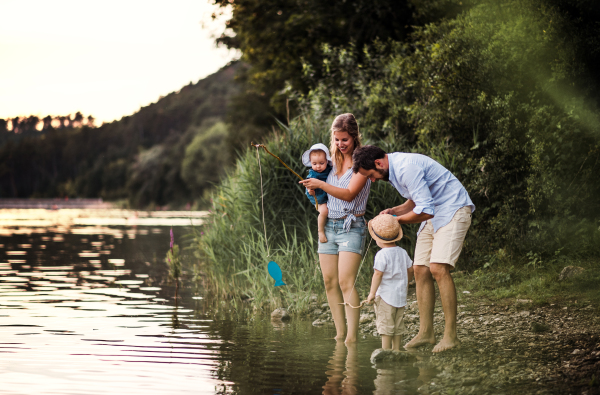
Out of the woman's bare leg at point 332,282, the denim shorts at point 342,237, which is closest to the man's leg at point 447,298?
the denim shorts at point 342,237

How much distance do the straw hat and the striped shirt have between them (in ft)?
0.93

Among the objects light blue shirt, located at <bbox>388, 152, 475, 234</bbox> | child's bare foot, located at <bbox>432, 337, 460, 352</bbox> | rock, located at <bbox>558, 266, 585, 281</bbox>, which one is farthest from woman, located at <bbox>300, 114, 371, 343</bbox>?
rock, located at <bbox>558, 266, 585, 281</bbox>

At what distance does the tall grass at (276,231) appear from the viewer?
9.65 m

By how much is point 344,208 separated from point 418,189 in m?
0.76

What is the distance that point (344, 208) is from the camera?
6211mm

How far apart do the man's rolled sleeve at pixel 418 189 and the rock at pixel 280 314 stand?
139 inches

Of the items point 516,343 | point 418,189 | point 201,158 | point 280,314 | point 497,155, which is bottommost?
point 280,314

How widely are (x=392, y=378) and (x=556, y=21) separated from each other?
6.00 metres

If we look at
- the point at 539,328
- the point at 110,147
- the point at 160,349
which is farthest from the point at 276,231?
the point at 110,147

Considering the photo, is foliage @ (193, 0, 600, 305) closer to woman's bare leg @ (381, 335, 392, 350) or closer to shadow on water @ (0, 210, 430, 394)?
shadow on water @ (0, 210, 430, 394)

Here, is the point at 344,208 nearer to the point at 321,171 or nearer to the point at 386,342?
the point at 321,171

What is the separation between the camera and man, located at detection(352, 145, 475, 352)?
5.77 metres

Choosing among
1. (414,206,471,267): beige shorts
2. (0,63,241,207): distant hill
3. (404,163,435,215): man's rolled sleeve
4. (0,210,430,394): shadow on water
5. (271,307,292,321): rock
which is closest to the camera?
(0,210,430,394): shadow on water

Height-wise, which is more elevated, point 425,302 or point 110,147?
point 110,147
